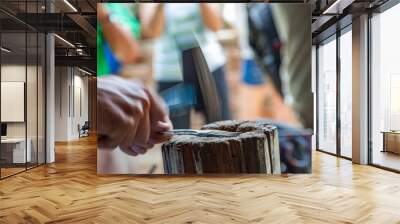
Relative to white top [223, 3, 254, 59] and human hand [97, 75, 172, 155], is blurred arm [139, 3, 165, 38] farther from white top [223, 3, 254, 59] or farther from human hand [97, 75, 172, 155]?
white top [223, 3, 254, 59]

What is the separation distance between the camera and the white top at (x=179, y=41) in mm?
6117

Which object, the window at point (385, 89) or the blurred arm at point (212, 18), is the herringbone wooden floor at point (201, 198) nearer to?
the window at point (385, 89)

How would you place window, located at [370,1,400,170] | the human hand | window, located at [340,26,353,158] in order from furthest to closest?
1. window, located at [340,26,353,158]
2. window, located at [370,1,400,170]
3. the human hand

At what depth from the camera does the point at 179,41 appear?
6.15 metres

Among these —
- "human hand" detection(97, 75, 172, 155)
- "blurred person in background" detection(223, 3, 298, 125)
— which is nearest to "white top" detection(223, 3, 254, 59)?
"blurred person in background" detection(223, 3, 298, 125)

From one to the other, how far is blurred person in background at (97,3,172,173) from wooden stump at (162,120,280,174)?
1.34ft

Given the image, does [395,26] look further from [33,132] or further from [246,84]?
[33,132]

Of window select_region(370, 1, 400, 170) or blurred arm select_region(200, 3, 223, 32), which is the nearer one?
blurred arm select_region(200, 3, 223, 32)

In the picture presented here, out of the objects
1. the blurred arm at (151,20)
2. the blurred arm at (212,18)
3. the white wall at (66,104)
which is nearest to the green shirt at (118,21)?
the blurred arm at (151,20)

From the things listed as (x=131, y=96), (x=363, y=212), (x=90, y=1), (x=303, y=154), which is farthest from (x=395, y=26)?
(x=90, y=1)

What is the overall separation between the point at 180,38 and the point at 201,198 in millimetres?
2754

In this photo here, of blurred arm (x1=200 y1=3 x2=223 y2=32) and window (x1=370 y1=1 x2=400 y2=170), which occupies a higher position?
blurred arm (x1=200 y1=3 x2=223 y2=32)

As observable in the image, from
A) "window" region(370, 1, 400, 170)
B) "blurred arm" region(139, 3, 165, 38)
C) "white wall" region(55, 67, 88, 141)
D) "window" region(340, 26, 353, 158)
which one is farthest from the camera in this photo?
"white wall" region(55, 67, 88, 141)

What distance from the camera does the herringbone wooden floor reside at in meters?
3.80
